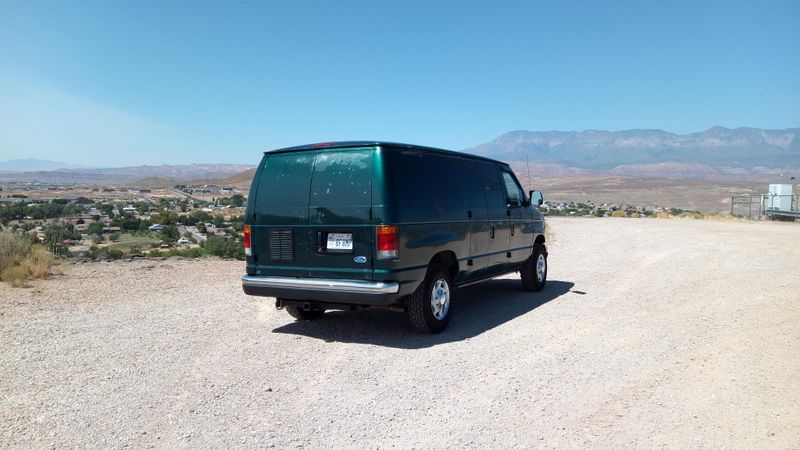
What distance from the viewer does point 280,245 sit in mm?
7406

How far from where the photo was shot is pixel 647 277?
11.7m

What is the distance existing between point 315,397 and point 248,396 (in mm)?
574

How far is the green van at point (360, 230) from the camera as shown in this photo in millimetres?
6785

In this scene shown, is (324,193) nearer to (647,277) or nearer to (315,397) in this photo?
(315,397)

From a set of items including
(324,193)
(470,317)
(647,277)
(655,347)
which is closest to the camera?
(655,347)

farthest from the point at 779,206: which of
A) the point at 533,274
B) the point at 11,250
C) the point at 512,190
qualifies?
the point at 11,250

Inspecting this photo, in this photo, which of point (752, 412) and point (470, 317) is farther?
point (470, 317)

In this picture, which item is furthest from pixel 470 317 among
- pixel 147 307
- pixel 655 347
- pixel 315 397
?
pixel 147 307

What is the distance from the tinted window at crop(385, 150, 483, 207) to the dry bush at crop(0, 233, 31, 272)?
821cm

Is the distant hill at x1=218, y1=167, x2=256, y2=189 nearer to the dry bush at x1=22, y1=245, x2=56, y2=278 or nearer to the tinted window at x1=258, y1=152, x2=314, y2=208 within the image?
the dry bush at x1=22, y1=245, x2=56, y2=278

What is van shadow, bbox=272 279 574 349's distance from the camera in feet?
23.9

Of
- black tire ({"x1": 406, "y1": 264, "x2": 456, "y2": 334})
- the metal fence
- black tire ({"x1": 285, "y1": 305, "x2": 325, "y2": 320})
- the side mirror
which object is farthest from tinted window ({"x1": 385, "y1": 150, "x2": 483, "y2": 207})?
the metal fence

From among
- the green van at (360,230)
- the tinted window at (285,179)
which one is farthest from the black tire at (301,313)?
the tinted window at (285,179)

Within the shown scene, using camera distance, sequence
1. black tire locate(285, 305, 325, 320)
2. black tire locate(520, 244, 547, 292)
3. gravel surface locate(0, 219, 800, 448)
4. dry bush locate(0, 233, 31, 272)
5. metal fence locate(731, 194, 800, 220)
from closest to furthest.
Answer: gravel surface locate(0, 219, 800, 448) → black tire locate(285, 305, 325, 320) → black tire locate(520, 244, 547, 292) → dry bush locate(0, 233, 31, 272) → metal fence locate(731, 194, 800, 220)
